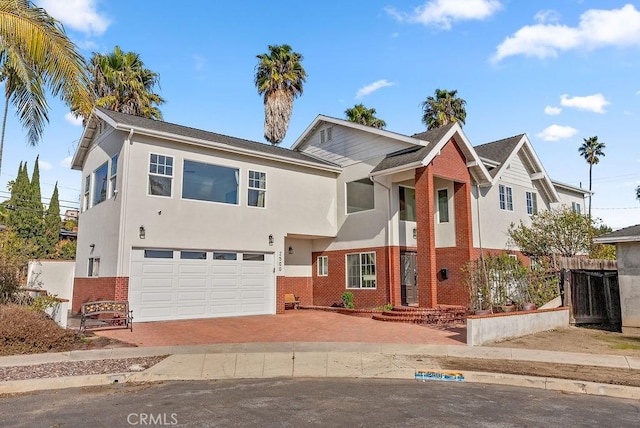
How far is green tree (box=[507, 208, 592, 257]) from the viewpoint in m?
17.6

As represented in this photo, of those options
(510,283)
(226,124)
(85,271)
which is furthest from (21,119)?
(510,283)

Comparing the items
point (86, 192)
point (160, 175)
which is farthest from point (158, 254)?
point (86, 192)

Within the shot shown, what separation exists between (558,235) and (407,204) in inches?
236

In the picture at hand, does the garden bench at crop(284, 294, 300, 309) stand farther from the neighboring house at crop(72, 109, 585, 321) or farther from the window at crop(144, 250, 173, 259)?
the window at crop(144, 250, 173, 259)

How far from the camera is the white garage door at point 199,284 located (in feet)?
48.9

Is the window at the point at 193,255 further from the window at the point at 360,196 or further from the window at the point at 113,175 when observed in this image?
the window at the point at 360,196

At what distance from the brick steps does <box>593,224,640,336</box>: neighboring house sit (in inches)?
185

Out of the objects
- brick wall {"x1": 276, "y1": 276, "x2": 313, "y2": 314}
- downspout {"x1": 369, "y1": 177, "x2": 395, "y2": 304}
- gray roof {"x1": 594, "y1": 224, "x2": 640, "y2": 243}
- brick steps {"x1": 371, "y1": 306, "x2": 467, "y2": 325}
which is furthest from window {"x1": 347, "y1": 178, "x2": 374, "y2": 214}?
gray roof {"x1": 594, "y1": 224, "x2": 640, "y2": 243}

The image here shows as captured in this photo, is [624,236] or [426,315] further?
[426,315]

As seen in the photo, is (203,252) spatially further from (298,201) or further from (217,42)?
(217,42)

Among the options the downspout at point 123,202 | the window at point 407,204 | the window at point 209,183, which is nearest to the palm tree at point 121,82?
the downspout at point 123,202

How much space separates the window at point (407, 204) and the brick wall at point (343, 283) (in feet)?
5.81

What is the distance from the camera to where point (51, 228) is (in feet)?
118

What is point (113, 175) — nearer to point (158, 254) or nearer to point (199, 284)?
point (158, 254)
